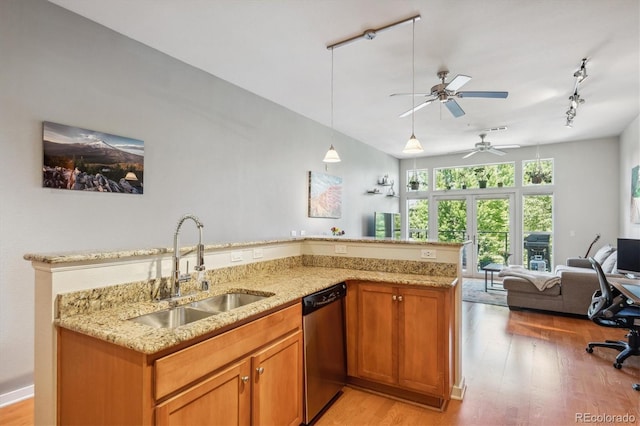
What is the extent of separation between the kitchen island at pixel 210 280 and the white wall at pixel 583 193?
19.0 feet

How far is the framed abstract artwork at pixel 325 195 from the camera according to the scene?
5.59m

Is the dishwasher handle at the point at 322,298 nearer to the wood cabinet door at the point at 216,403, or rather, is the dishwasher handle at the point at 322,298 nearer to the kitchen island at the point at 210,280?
the kitchen island at the point at 210,280

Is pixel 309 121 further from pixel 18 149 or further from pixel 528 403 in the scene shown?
pixel 528 403

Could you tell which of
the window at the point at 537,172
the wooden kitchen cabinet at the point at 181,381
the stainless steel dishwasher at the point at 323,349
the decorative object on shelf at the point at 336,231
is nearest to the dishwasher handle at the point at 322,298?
the stainless steel dishwasher at the point at 323,349

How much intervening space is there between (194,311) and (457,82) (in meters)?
3.06

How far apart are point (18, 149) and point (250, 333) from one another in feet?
7.28

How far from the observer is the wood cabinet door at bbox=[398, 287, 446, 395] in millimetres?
2357

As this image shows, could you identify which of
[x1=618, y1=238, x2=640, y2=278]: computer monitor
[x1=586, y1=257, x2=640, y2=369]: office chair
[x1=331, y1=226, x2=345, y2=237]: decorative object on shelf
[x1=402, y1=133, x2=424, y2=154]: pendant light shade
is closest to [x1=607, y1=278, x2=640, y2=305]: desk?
[x1=586, y1=257, x2=640, y2=369]: office chair

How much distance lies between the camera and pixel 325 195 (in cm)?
589

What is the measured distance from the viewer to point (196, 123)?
12.1ft

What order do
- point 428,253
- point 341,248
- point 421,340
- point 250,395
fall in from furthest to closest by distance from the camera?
point 341,248 < point 428,253 < point 421,340 < point 250,395

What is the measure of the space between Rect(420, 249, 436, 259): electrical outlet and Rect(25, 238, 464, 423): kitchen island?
11mm

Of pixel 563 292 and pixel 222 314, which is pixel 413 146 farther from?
pixel 563 292

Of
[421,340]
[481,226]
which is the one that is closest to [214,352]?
[421,340]
